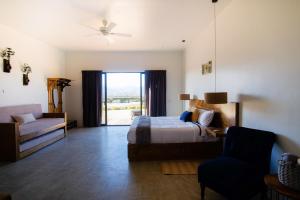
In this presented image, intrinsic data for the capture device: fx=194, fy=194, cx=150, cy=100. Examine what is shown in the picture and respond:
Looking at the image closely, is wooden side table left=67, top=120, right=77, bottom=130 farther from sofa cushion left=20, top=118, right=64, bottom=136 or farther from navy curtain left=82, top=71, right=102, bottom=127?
sofa cushion left=20, top=118, right=64, bottom=136

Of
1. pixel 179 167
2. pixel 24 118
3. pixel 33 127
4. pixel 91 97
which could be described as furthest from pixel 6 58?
pixel 179 167

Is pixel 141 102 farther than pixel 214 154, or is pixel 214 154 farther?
pixel 141 102

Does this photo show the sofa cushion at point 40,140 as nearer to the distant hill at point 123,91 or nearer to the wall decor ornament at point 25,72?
the wall decor ornament at point 25,72

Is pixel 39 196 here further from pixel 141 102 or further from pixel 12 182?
pixel 141 102

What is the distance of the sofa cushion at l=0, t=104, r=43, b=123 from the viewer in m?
4.46

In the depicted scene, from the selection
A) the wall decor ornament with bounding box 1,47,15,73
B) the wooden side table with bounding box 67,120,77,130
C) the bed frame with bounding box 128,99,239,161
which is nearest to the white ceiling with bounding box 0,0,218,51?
the wall decor ornament with bounding box 1,47,15,73

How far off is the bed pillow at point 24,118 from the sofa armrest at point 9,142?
0.94m

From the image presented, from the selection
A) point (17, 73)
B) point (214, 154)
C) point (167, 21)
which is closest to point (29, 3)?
point (17, 73)

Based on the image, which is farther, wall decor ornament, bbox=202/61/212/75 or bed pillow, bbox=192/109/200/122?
bed pillow, bbox=192/109/200/122

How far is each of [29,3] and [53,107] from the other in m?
4.02

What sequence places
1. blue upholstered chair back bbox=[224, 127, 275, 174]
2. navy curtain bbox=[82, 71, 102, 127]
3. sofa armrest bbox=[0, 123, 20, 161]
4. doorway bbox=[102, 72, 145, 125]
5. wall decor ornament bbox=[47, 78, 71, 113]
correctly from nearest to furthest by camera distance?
blue upholstered chair back bbox=[224, 127, 275, 174] < sofa armrest bbox=[0, 123, 20, 161] < wall decor ornament bbox=[47, 78, 71, 113] < navy curtain bbox=[82, 71, 102, 127] < doorway bbox=[102, 72, 145, 125]

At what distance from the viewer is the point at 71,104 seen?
7.75 metres

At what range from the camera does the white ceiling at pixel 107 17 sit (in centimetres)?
355

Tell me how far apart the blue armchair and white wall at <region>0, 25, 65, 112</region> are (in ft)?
16.1
